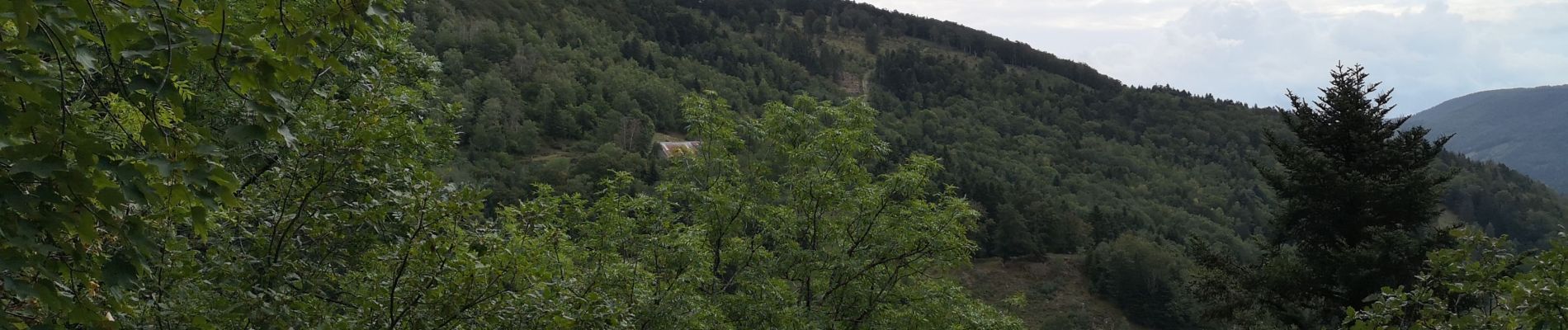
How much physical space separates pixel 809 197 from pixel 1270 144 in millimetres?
10138

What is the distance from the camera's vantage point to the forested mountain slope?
7350 centimetres

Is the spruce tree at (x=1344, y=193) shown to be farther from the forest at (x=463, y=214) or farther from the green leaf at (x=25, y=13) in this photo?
the green leaf at (x=25, y=13)

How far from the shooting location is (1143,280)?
58.2m

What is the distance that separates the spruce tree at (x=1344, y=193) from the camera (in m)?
15.8

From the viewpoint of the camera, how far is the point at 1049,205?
70625mm

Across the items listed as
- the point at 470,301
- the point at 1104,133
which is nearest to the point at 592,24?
the point at 1104,133

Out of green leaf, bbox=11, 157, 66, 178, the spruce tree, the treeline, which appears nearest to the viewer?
green leaf, bbox=11, 157, 66, 178

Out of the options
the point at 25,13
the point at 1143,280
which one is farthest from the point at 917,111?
the point at 25,13

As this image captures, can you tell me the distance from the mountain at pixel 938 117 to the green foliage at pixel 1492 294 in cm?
4155

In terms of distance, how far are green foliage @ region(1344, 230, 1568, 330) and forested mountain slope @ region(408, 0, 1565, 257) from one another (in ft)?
160

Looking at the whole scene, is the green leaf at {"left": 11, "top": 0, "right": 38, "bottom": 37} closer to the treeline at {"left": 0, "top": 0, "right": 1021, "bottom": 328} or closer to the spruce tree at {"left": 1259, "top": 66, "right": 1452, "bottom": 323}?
the treeline at {"left": 0, "top": 0, "right": 1021, "bottom": 328}

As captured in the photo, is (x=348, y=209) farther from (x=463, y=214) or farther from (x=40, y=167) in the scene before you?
(x=40, y=167)

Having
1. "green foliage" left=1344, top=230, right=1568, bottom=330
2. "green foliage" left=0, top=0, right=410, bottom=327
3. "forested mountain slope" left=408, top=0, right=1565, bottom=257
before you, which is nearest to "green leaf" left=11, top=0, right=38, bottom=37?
"green foliage" left=0, top=0, right=410, bottom=327

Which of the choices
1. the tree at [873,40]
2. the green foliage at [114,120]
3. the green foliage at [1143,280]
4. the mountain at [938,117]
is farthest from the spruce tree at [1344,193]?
the tree at [873,40]
